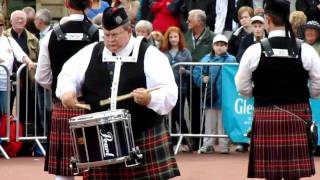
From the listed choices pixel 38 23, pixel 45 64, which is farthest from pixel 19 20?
pixel 45 64

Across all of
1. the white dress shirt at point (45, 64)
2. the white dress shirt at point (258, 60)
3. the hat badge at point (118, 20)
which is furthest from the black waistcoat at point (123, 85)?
the white dress shirt at point (258, 60)

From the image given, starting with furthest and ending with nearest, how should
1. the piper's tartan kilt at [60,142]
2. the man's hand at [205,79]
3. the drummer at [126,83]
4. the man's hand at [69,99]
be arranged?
the man's hand at [205,79]
the piper's tartan kilt at [60,142]
the drummer at [126,83]
the man's hand at [69,99]

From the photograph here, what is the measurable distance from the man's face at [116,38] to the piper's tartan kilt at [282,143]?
6.14 ft

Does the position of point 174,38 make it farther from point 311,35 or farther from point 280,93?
point 280,93

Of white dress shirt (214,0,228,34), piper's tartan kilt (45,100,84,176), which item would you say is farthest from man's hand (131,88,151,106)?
white dress shirt (214,0,228,34)

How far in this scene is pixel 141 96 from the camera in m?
6.12

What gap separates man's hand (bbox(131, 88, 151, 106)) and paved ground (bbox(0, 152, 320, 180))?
3.98 meters

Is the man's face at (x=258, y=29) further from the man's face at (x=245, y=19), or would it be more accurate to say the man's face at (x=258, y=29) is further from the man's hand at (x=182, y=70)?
the man's hand at (x=182, y=70)

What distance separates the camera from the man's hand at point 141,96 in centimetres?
612

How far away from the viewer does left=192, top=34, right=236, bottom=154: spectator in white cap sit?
1201cm

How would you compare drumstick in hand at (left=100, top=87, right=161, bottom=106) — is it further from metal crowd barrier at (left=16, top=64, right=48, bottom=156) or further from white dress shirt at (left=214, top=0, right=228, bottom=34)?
white dress shirt at (left=214, top=0, right=228, bottom=34)

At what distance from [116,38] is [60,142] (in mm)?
1615

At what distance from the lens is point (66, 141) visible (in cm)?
773

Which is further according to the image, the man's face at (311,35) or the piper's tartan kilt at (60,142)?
the man's face at (311,35)
